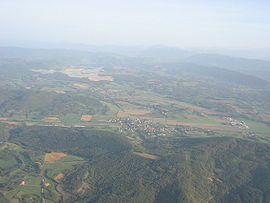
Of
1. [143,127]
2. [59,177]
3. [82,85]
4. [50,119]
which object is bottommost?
[82,85]

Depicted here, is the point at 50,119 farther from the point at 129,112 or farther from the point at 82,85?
the point at 82,85

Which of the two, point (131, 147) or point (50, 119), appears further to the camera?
point (50, 119)

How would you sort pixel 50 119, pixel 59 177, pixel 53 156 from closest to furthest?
1. pixel 59 177
2. pixel 53 156
3. pixel 50 119

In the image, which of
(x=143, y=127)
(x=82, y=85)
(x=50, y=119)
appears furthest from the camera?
(x=82, y=85)

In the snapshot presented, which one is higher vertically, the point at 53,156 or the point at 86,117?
the point at 53,156

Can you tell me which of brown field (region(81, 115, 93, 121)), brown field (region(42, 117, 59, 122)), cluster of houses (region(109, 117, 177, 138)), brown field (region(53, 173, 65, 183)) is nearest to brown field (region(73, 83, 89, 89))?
brown field (region(81, 115, 93, 121))

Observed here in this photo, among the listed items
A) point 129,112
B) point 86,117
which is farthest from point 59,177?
point 129,112

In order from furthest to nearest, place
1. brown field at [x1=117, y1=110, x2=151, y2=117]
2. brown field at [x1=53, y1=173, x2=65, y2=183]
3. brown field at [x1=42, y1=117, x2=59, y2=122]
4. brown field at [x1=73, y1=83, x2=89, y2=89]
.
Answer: brown field at [x1=73, y1=83, x2=89, y2=89] < brown field at [x1=117, y1=110, x2=151, y2=117] < brown field at [x1=42, y1=117, x2=59, y2=122] < brown field at [x1=53, y1=173, x2=65, y2=183]

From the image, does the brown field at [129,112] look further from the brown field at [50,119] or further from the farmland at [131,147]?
the brown field at [50,119]

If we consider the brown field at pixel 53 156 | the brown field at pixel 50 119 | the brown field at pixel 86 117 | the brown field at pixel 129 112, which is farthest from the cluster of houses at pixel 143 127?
the brown field at pixel 53 156

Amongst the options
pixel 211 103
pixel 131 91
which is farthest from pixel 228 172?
pixel 131 91

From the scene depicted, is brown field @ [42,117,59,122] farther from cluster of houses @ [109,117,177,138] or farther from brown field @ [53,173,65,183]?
brown field @ [53,173,65,183]
